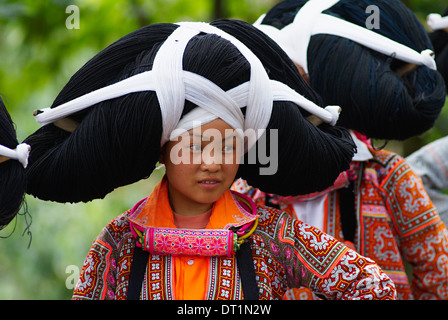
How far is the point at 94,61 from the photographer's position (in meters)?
2.06

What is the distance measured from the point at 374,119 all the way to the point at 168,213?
0.86 m

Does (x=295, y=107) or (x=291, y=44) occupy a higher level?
(x=291, y=44)

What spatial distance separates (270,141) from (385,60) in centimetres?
74

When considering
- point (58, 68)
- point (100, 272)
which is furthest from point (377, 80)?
point (58, 68)

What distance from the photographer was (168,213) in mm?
2201

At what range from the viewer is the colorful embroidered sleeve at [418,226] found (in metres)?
2.77

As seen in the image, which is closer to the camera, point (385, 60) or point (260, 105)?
point (260, 105)

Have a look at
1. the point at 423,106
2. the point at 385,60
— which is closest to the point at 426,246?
the point at 423,106

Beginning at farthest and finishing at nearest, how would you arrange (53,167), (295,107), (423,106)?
(423,106)
(295,107)
(53,167)

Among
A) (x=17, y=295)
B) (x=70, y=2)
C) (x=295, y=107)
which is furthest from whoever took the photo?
(x=17, y=295)

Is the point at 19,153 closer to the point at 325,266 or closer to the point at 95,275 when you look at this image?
the point at 95,275

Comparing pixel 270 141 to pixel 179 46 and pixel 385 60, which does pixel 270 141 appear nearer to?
pixel 179 46

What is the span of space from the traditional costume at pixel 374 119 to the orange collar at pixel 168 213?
0.37m

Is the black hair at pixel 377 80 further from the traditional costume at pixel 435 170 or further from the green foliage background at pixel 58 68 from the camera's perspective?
the green foliage background at pixel 58 68
